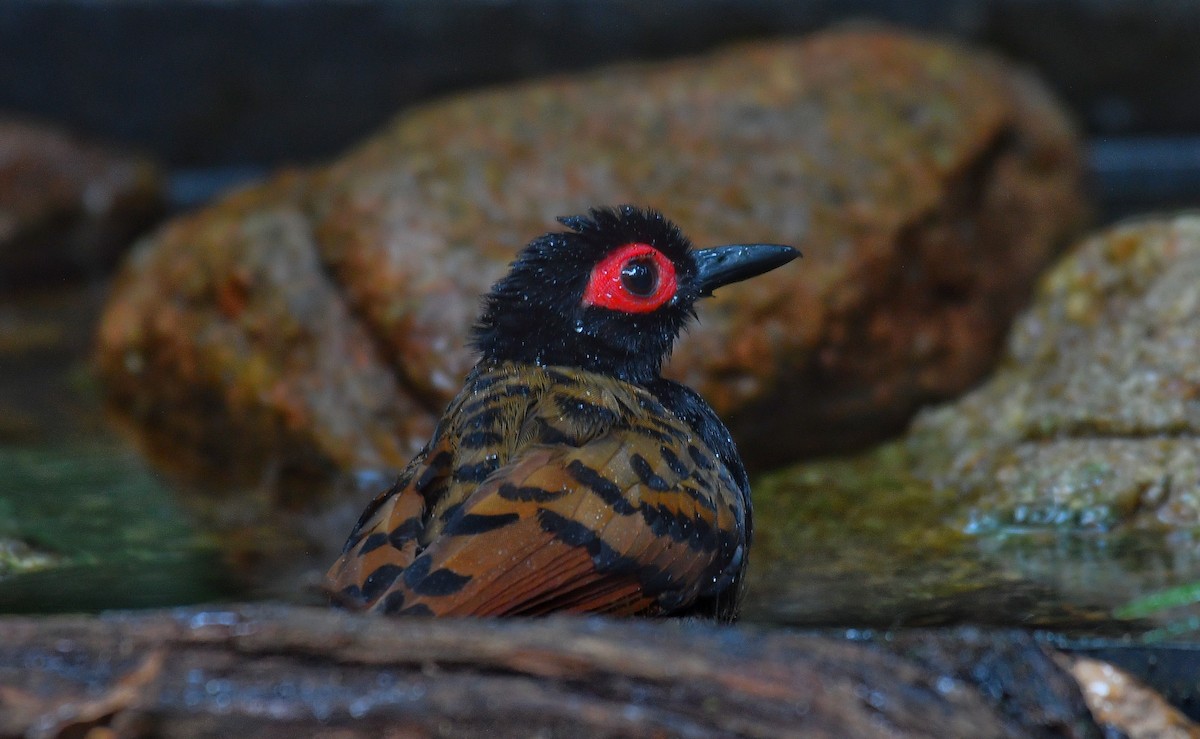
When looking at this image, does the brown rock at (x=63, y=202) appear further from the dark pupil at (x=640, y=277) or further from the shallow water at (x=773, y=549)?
the dark pupil at (x=640, y=277)

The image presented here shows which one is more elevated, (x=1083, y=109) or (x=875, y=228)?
(x=1083, y=109)


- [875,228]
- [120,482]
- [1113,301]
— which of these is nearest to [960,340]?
[875,228]

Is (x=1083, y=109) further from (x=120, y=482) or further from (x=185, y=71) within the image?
(x=120, y=482)

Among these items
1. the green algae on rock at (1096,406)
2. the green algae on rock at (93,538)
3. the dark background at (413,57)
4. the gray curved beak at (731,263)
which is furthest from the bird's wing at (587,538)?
the dark background at (413,57)

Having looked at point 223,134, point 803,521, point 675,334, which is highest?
point 223,134

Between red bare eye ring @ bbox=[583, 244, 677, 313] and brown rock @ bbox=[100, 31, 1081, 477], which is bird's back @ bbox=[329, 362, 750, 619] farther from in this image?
brown rock @ bbox=[100, 31, 1081, 477]

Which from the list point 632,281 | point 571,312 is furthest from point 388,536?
point 632,281

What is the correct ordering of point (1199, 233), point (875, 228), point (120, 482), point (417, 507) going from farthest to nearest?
1. point (875, 228)
2. point (120, 482)
3. point (1199, 233)
4. point (417, 507)
